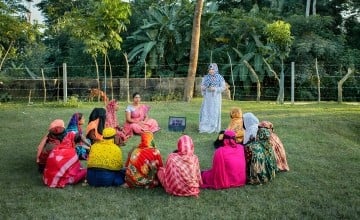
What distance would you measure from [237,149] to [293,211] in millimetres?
1308

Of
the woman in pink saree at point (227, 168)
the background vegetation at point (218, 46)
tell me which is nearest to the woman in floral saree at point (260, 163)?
the woman in pink saree at point (227, 168)

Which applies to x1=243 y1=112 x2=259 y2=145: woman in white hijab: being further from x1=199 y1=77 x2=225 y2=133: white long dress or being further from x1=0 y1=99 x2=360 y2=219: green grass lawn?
x1=199 y1=77 x2=225 y2=133: white long dress

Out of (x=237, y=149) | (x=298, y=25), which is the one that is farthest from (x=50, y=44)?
(x=237, y=149)

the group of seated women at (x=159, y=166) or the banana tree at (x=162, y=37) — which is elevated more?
the banana tree at (x=162, y=37)

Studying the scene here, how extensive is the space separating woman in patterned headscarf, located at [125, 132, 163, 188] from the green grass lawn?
0.12m

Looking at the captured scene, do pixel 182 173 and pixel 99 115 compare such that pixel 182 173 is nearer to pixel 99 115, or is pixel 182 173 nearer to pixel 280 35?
pixel 99 115

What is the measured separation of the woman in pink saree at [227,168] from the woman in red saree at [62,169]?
5.66 ft

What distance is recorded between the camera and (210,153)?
8102 millimetres

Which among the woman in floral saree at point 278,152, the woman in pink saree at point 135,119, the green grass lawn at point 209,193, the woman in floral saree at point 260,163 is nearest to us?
the green grass lawn at point 209,193

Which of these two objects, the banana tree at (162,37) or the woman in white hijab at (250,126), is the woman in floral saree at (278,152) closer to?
the woman in white hijab at (250,126)

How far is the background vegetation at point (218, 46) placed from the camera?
16906 mm

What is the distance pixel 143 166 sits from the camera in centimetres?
575

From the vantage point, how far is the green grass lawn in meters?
4.98

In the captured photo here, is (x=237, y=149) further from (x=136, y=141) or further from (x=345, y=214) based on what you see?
(x=136, y=141)
